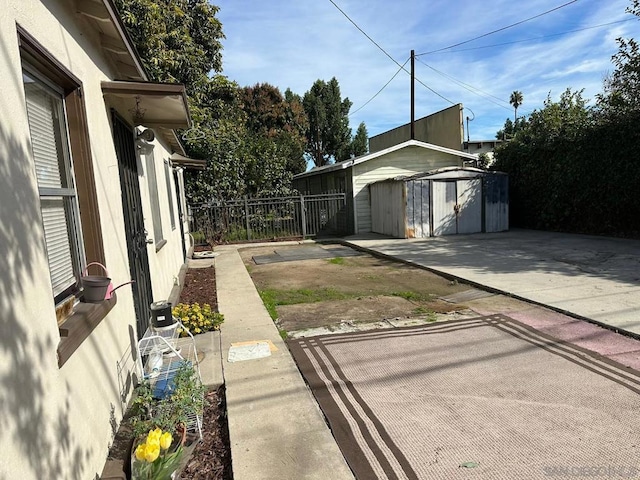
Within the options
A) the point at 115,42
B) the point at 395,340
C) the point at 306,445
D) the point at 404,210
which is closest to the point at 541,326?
the point at 395,340

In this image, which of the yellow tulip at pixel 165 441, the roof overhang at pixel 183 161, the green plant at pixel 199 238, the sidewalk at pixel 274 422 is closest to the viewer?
the yellow tulip at pixel 165 441

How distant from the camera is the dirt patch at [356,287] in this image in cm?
570

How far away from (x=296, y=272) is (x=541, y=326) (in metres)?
5.52

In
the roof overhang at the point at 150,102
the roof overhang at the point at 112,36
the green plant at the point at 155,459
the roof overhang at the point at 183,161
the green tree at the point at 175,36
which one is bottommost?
the green plant at the point at 155,459

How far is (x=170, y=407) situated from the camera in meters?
2.73

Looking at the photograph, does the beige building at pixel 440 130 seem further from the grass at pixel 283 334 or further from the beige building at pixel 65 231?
the beige building at pixel 65 231

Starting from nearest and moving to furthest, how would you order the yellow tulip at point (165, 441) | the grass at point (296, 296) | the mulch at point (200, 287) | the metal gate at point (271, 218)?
the yellow tulip at point (165, 441)
the grass at point (296, 296)
the mulch at point (200, 287)
the metal gate at point (271, 218)

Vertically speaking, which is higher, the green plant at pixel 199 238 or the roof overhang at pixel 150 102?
the roof overhang at pixel 150 102

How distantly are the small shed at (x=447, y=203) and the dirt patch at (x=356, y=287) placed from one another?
3.21 metres

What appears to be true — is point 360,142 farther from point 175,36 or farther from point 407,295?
point 407,295

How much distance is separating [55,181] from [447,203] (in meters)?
12.9

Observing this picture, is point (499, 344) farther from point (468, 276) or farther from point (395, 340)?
point (468, 276)

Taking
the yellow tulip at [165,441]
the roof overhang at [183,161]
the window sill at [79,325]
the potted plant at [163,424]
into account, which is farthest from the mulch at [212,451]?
the roof overhang at [183,161]

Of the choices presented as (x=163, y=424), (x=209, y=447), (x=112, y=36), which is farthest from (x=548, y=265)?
(x=112, y=36)
